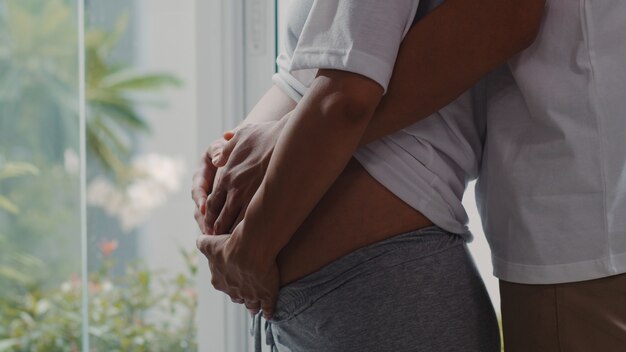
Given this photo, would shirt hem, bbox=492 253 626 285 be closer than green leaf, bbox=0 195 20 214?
Yes

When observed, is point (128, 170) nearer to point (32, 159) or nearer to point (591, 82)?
point (32, 159)

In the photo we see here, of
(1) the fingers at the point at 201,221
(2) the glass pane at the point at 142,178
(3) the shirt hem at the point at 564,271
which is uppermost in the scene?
(3) the shirt hem at the point at 564,271

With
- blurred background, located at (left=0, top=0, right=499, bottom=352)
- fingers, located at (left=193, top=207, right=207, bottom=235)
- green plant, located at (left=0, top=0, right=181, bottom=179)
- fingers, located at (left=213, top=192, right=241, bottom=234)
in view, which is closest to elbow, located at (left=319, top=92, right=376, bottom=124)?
fingers, located at (left=213, top=192, right=241, bottom=234)

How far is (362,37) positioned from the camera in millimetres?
764

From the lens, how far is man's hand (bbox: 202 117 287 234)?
0.90 m

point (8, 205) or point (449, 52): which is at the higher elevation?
point (449, 52)

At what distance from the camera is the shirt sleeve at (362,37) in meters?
0.76

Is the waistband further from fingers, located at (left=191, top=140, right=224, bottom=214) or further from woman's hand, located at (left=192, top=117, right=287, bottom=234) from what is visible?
fingers, located at (left=191, top=140, right=224, bottom=214)

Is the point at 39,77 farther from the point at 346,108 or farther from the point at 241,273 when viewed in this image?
the point at 346,108

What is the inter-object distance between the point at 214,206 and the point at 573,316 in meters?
0.45

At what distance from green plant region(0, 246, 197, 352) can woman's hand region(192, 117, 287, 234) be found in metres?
1.33

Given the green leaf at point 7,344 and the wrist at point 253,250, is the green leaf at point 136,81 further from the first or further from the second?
the wrist at point 253,250

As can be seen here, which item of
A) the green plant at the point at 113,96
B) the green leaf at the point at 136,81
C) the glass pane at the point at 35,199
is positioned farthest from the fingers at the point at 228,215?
the green leaf at the point at 136,81

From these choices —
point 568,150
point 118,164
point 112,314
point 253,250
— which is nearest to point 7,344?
point 112,314
